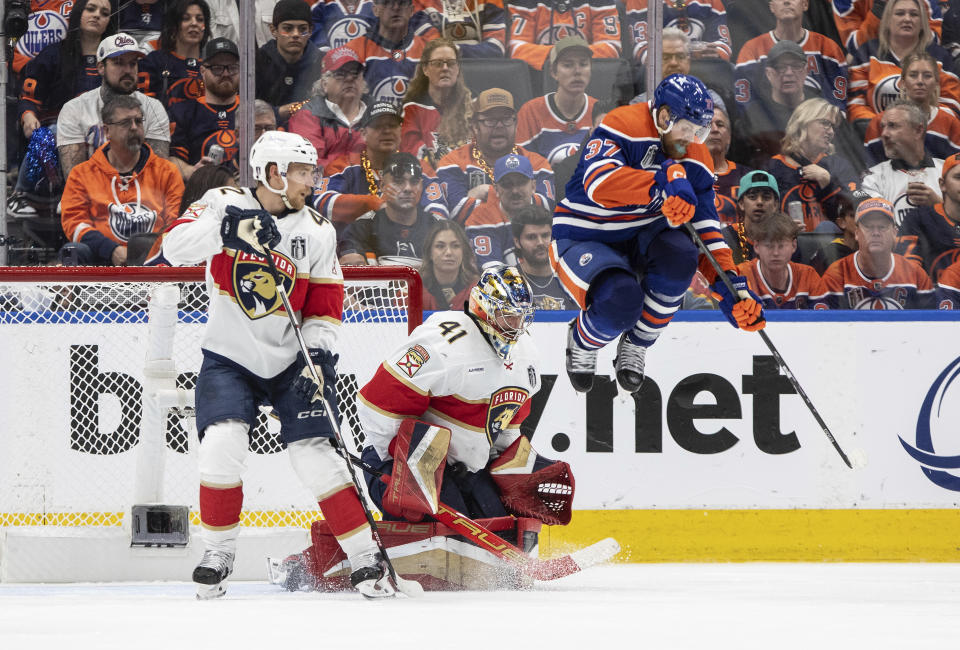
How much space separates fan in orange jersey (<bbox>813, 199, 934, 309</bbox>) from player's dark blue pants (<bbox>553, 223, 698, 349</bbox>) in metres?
1.48

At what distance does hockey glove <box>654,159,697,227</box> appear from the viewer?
10.3ft

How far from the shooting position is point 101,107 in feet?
16.1

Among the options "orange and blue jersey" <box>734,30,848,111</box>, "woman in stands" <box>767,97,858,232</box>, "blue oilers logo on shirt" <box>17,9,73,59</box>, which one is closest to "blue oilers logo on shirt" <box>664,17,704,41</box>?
"orange and blue jersey" <box>734,30,848,111</box>

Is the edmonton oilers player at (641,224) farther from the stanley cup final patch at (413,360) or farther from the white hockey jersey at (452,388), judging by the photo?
the stanley cup final patch at (413,360)

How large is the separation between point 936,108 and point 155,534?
3.51 meters

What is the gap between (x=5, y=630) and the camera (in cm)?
234

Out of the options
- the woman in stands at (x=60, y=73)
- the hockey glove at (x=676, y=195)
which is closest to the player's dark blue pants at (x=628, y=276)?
the hockey glove at (x=676, y=195)

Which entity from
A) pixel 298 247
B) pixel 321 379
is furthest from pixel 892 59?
pixel 321 379

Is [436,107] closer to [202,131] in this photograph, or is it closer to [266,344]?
[202,131]

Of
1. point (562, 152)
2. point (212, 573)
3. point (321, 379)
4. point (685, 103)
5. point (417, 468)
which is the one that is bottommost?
point (212, 573)

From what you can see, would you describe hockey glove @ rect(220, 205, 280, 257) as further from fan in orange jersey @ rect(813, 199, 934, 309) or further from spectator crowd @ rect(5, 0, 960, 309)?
fan in orange jersey @ rect(813, 199, 934, 309)

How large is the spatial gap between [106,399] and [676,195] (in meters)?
2.35

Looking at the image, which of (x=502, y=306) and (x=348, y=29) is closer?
(x=502, y=306)

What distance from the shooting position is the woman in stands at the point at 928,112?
4.89 m
